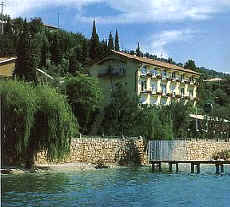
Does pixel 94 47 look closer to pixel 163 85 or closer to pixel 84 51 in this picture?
pixel 84 51

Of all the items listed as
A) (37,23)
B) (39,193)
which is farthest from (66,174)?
(37,23)

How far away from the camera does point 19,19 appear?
4564 inches

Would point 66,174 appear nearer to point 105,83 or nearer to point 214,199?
point 214,199

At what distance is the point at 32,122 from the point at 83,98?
91.2 feet

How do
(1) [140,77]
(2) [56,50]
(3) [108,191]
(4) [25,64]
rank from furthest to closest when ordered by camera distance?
(2) [56,50] < (1) [140,77] < (4) [25,64] < (3) [108,191]

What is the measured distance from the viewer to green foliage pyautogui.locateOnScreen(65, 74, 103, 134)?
66.7 meters

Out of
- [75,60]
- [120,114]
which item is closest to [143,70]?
[120,114]

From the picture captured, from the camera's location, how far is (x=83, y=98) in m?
66.8

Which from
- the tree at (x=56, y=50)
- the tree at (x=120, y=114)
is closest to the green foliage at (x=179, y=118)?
the tree at (x=120, y=114)

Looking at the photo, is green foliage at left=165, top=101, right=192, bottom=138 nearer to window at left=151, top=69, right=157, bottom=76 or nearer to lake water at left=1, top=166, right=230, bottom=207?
window at left=151, top=69, right=157, bottom=76

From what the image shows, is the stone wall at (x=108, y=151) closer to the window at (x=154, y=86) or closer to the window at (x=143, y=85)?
the window at (x=143, y=85)

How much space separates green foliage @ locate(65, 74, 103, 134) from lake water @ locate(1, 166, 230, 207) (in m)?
26.5

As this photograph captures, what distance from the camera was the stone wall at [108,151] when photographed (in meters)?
47.6

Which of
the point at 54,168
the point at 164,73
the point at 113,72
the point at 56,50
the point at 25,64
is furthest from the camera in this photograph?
the point at 56,50
